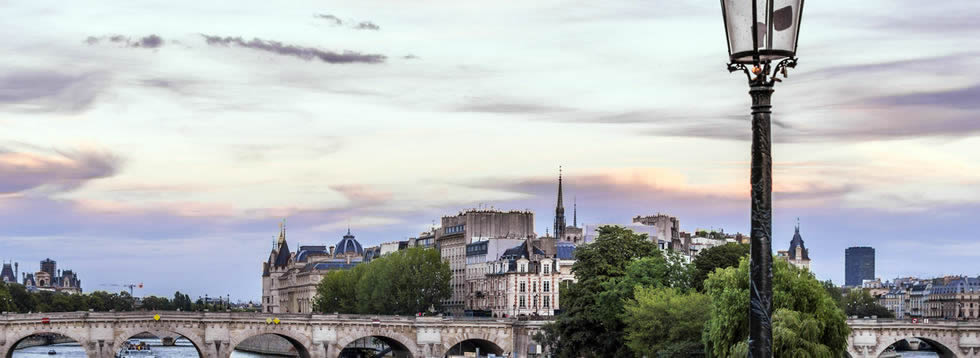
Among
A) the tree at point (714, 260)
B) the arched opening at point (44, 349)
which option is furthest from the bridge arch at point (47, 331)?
the tree at point (714, 260)

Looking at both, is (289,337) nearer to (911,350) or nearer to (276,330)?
(276,330)

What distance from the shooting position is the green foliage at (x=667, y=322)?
71062 mm

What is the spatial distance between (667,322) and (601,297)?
10.8 metres

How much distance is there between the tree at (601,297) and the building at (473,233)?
61863 millimetres

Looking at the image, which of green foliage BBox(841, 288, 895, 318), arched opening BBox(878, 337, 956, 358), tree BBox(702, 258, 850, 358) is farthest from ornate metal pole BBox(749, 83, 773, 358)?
green foliage BBox(841, 288, 895, 318)

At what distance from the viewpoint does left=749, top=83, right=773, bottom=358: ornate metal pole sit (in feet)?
35.9

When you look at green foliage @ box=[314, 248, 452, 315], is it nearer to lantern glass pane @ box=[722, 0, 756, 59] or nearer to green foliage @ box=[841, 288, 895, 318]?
green foliage @ box=[841, 288, 895, 318]

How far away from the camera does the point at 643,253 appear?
8856cm

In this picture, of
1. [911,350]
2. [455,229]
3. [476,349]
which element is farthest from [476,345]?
[911,350]

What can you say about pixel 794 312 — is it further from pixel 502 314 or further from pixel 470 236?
pixel 470 236

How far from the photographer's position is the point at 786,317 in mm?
57688

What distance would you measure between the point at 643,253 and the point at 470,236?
6590 centimetres

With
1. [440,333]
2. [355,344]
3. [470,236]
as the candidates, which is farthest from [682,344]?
[470,236]

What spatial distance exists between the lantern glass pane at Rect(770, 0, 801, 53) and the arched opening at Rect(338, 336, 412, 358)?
92365 mm
